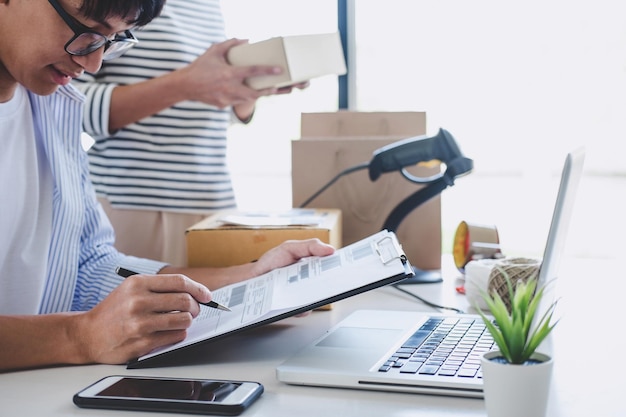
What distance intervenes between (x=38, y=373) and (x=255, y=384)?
30 centimetres

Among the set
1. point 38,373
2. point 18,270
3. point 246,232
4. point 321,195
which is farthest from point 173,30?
point 38,373

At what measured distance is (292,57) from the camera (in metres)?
1.67

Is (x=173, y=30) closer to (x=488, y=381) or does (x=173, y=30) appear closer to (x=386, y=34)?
(x=488, y=381)

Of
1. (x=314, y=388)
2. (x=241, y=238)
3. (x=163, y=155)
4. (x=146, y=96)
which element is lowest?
(x=314, y=388)

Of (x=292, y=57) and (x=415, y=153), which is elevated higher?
(x=292, y=57)

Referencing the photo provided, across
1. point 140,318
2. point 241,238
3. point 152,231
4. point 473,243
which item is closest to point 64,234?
point 241,238

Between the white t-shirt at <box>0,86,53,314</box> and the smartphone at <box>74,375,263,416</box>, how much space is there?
0.41 meters

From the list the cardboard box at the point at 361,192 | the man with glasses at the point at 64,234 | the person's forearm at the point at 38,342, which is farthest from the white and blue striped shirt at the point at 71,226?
the cardboard box at the point at 361,192

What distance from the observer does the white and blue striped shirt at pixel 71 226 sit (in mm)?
1356

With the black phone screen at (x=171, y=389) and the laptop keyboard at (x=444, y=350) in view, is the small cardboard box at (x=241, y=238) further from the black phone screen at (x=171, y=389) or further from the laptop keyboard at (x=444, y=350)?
the black phone screen at (x=171, y=389)

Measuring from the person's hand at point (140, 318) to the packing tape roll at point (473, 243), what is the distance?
778 millimetres

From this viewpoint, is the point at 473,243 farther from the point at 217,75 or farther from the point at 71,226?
the point at 71,226

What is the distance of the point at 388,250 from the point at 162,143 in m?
0.97

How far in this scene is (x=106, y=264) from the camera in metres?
1.44
